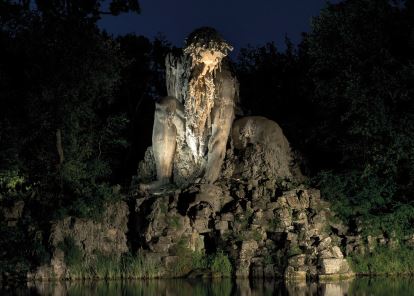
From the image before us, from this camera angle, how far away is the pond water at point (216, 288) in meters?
19.8

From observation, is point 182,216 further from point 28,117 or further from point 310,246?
point 28,117

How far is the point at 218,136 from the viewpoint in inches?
1072

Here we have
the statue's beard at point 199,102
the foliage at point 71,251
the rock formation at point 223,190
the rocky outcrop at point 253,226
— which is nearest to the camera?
the rocky outcrop at point 253,226

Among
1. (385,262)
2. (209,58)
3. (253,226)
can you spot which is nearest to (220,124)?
(209,58)

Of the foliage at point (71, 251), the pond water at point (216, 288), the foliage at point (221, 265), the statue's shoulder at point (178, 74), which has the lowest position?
the pond water at point (216, 288)

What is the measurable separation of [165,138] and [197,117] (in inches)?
52.2

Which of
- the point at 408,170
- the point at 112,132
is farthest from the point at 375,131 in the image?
the point at 112,132

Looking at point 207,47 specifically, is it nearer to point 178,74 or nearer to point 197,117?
point 178,74

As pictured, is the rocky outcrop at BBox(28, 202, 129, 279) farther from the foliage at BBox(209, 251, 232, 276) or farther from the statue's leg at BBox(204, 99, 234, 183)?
the statue's leg at BBox(204, 99, 234, 183)

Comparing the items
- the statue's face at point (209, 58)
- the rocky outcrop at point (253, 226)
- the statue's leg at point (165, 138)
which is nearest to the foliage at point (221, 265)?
the rocky outcrop at point (253, 226)

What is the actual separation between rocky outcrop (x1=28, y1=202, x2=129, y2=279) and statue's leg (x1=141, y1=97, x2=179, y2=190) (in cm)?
236

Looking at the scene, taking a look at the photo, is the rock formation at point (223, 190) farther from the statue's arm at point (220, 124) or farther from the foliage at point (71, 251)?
the foliage at point (71, 251)

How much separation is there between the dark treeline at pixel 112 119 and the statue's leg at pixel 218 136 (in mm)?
3288

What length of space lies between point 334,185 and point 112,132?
9.36 metres
